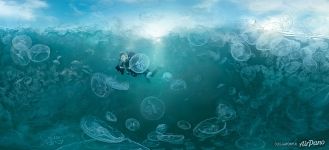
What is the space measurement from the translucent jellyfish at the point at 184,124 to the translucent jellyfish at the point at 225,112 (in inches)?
37.3

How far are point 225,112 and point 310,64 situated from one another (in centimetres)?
290

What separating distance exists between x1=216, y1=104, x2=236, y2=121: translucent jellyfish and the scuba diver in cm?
222

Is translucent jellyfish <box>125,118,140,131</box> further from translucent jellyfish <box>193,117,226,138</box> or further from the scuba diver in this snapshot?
translucent jellyfish <box>193,117,226,138</box>

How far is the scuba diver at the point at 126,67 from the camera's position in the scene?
8602 mm

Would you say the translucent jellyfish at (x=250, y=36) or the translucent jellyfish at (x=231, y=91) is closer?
the translucent jellyfish at (x=250, y=36)

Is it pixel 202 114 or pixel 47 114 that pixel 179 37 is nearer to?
pixel 202 114

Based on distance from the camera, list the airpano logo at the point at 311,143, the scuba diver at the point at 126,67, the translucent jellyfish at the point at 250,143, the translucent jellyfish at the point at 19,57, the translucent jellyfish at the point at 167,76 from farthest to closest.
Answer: the airpano logo at the point at 311,143 < the translucent jellyfish at the point at 250,143 < the translucent jellyfish at the point at 19,57 < the translucent jellyfish at the point at 167,76 < the scuba diver at the point at 126,67

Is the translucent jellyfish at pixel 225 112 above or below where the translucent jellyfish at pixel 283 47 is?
below

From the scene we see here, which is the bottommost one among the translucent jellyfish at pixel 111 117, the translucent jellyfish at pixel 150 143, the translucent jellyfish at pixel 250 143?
the translucent jellyfish at pixel 250 143

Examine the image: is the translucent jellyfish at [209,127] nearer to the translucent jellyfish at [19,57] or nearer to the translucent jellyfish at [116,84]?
the translucent jellyfish at [116,84]

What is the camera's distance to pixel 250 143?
363 inches

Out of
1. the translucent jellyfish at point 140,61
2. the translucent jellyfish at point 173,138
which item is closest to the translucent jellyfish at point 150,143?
the translucent jellyfish at point 173,138

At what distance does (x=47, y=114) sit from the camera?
9047mm

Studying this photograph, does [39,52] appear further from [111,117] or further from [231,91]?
[231,91]
